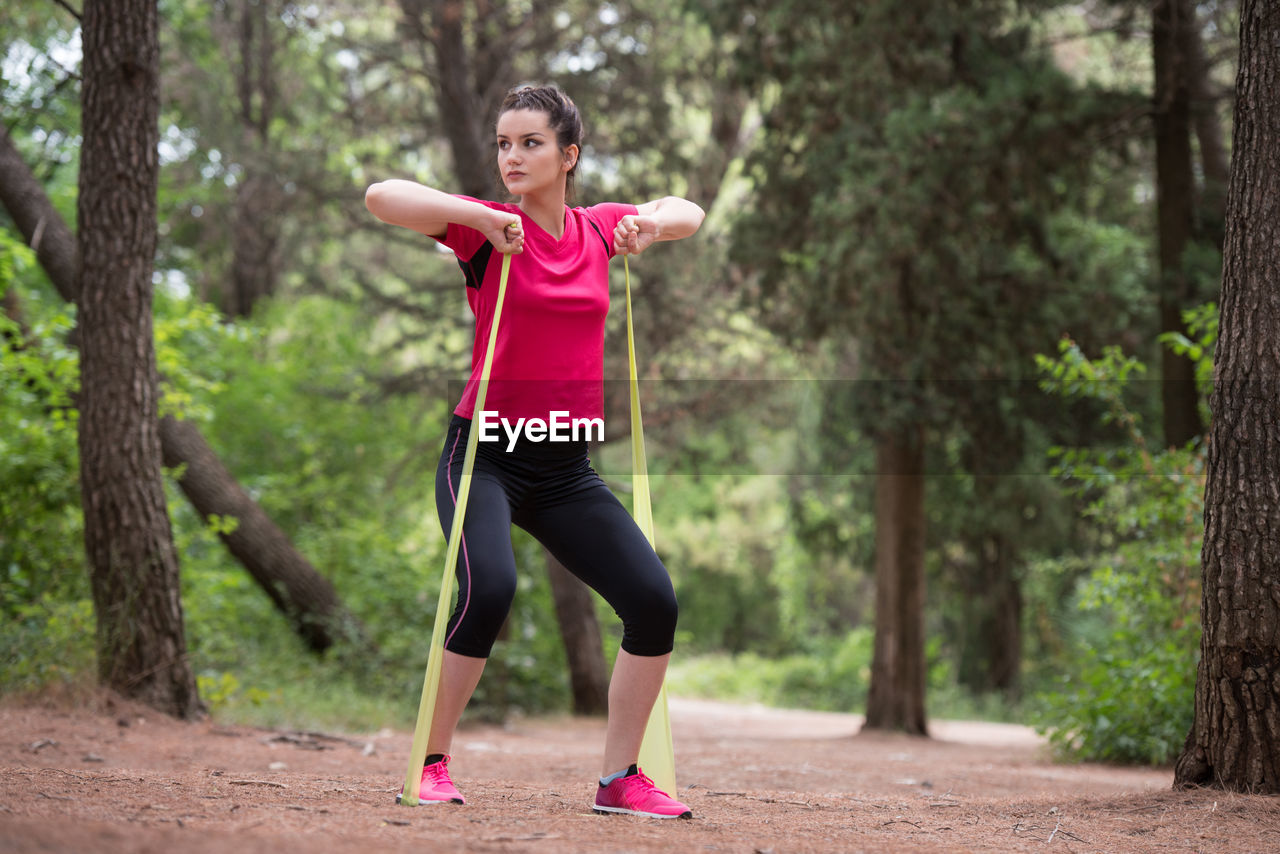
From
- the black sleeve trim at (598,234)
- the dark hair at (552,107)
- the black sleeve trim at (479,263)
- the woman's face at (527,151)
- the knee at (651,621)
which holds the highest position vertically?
the dark hair at (552,107)

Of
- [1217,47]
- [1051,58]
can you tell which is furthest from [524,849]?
[1217,47]

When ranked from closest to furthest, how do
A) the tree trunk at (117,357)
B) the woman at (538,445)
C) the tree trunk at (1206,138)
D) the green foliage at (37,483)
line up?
1. the woman at (538,445)
2. the tree trunk at (117,357)
3. the green foliage at (37,483)
4. the tree trunk at (1206,138)

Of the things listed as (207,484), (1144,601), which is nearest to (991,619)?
(1144,601)

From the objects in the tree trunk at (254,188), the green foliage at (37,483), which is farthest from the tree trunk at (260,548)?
the tree trunk at (254,188)

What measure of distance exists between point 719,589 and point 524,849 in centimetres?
3294

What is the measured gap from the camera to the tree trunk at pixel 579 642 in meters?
13.5

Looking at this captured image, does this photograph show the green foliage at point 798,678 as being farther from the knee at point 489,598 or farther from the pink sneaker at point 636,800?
the knee at point 489,598

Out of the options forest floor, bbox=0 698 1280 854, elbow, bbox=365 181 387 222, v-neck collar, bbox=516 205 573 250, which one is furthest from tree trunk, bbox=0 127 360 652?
v-neck collar, bbox=516 205 573 250

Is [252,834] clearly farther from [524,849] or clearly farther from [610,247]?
[610,247]

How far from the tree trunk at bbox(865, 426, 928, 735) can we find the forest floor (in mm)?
4767

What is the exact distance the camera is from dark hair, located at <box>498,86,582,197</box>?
11.2 ft

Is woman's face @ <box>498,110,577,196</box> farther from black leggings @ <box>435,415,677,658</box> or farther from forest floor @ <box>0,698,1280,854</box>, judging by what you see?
forest floor @ <box>0,698,1280,854</box>

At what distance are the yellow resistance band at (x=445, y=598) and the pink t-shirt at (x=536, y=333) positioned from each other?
5 centimetres

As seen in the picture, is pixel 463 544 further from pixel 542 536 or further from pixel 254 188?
pixel 254 188
